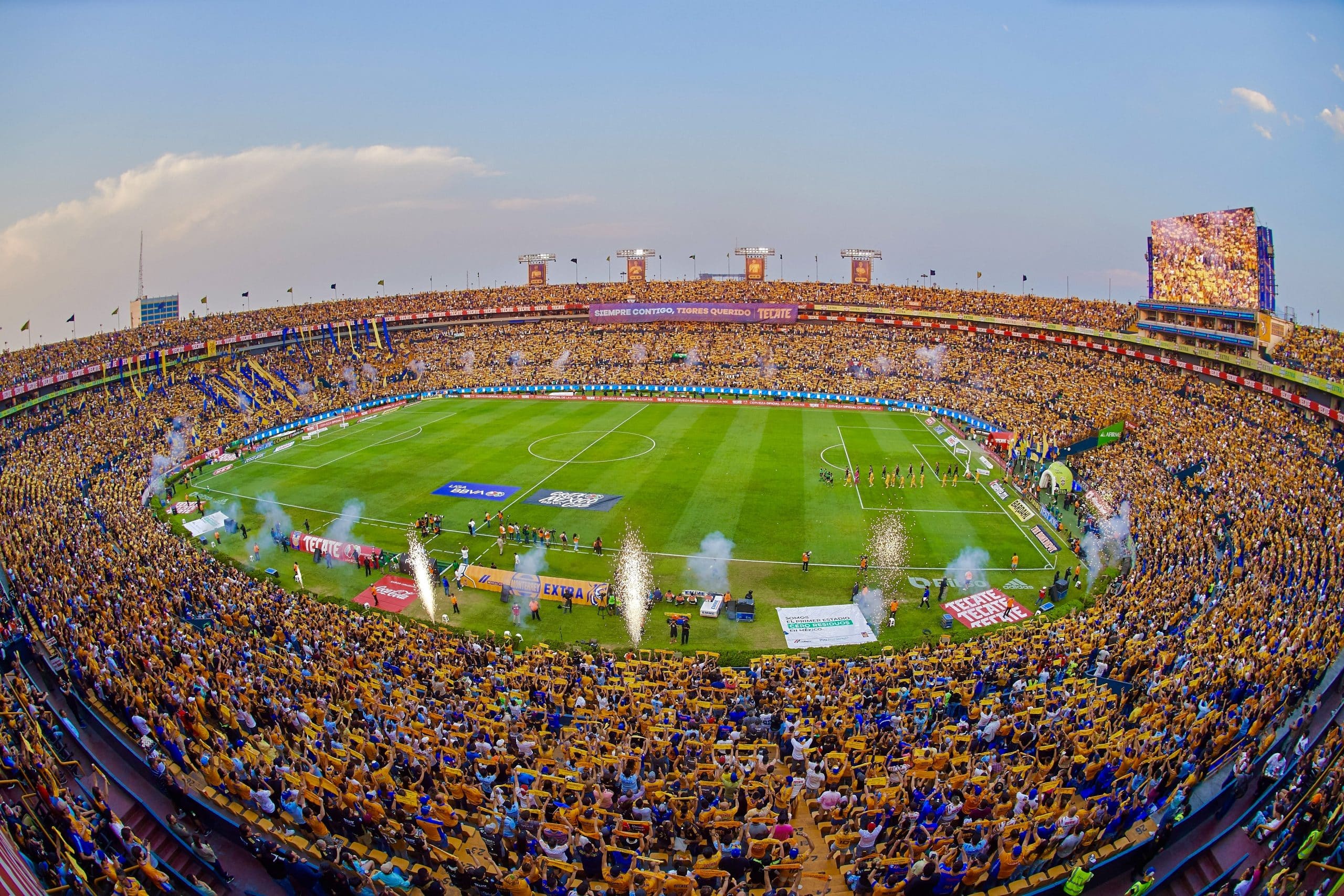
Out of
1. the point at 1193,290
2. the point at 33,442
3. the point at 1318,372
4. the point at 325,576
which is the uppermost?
the point at 1193,290

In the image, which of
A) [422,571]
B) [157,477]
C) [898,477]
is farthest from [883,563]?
[157,477]

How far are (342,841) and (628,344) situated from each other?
7913 cm

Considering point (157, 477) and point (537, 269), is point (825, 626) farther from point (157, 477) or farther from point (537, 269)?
point (537, 269)

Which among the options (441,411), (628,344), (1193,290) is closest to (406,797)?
(441,411)

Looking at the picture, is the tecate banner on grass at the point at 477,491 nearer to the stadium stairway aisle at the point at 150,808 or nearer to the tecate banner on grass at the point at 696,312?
the stadium stairway aisle at the point at 150,808

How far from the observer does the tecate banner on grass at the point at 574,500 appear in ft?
140

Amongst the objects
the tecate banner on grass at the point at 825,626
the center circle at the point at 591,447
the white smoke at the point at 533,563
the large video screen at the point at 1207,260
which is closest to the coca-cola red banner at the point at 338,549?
the white smoke at the point at 533,563

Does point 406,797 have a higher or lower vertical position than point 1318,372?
lower

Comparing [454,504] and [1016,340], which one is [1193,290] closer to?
[1016,340]

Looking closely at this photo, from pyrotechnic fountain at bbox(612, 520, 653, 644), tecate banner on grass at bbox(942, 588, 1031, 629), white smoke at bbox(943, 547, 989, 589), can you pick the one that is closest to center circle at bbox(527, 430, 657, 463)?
pyrotechnic fountain at bbox(612, 520, 653, 644)

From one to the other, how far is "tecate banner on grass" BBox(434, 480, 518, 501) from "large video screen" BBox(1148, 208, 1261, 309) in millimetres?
52758

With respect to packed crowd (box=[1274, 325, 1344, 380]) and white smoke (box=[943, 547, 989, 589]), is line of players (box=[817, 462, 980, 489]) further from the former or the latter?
packed crowd (box=[1274, 325, 1344, 380])

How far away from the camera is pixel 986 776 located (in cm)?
1551

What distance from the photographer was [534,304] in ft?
322
